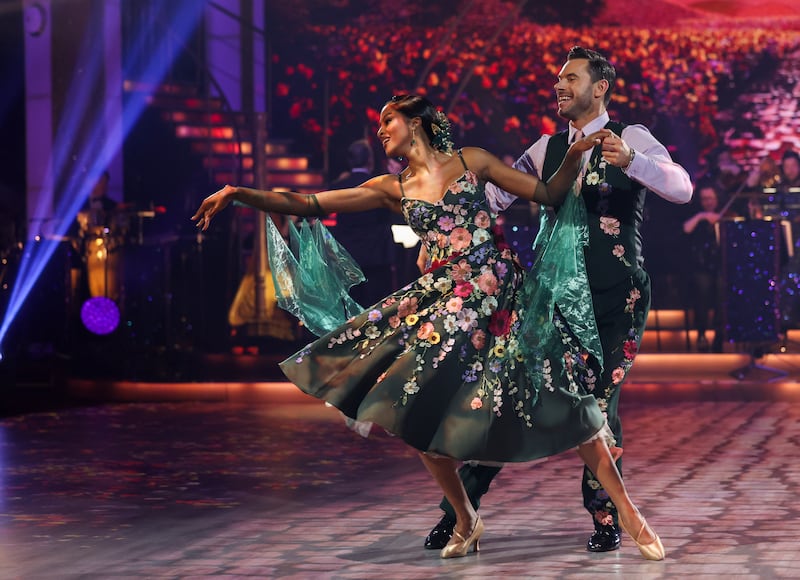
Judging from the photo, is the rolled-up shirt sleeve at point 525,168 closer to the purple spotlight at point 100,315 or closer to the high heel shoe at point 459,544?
the high heel shoe at point 459,544

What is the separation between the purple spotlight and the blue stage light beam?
0.54 meters

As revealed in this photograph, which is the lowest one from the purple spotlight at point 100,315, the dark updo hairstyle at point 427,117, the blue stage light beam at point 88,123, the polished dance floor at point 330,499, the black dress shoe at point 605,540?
the polished dance floor at point 330,499

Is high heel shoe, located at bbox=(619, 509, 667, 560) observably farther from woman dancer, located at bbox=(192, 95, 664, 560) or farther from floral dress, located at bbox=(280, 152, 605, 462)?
floral dress, located at bbox=(280, 152, 605, 462)

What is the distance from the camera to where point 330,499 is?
6.04 m

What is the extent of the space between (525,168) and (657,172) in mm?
588

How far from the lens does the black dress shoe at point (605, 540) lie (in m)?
4.62

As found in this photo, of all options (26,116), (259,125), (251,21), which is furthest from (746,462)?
(26,116)

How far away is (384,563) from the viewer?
4.50 metres

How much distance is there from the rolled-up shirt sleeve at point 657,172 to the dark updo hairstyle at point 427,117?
0.57 metres

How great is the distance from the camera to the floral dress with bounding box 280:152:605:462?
14.4 ft

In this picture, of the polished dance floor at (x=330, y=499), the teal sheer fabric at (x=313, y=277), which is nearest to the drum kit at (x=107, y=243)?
the polished dance floor at (x=330, y=499)

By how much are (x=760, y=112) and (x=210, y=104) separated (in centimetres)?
533

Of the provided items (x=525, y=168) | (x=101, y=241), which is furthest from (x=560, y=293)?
(x=101, y=241)

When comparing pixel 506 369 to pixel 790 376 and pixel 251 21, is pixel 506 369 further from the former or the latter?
pixel 251 21
